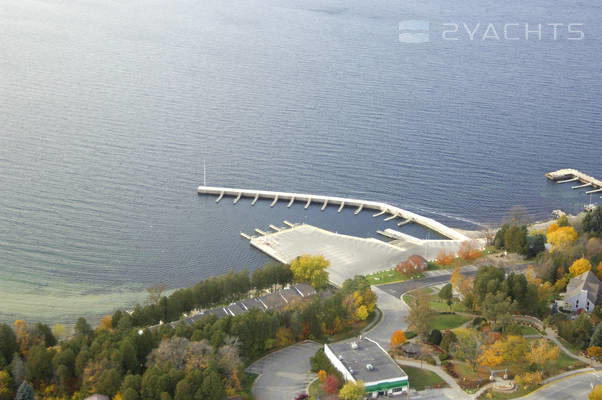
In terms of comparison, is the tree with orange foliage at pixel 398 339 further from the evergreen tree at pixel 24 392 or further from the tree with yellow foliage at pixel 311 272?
the evergreen tree at pixel 24 392

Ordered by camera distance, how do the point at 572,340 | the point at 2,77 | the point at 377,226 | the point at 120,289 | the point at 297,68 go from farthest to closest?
1. the point at 297,68
2. the point at 2,77
3. the point at 377,226
4. the point at 120,289
5. the point at 572,340

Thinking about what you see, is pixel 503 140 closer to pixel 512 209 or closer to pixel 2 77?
pixel 512 209

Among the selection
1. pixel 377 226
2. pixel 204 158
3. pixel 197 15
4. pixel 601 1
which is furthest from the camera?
pixel 601 1

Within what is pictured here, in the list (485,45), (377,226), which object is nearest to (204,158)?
(377,226)

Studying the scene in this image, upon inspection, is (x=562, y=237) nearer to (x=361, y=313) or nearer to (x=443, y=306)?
(x=443, y=306)

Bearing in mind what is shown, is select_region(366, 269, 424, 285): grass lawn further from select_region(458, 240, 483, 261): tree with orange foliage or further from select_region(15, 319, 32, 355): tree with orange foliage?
select_region(15, 319, 32, 355): tree with orange foliage

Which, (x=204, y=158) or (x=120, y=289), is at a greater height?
(x=204, y=158)

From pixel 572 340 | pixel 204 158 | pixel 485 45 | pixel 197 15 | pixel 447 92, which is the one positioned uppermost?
pixel 197 15
